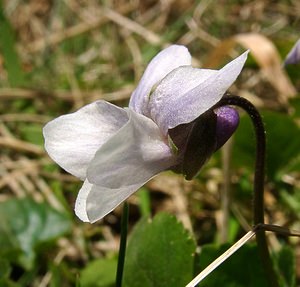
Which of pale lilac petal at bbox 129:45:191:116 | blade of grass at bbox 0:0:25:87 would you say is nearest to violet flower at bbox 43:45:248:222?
pale lilac petal at bbox 129:45:191:116

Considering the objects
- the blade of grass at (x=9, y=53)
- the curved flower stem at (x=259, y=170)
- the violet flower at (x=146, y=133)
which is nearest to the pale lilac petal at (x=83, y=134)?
the violet flower at (x=146, y=133)

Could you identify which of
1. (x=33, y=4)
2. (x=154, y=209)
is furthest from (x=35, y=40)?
(x=154, y=209)

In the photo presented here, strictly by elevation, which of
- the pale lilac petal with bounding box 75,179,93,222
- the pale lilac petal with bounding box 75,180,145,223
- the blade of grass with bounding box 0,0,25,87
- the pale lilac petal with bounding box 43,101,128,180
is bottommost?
the blade of grass with bounding box 0,0,25,87

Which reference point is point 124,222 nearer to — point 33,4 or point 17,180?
point 17,180

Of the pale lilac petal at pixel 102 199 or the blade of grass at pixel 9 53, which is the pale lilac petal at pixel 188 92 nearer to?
the pale lilac petal at pixel 102 199

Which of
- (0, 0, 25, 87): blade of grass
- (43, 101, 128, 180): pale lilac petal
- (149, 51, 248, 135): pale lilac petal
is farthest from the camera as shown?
(0, 0, 25, 87): blade of grass

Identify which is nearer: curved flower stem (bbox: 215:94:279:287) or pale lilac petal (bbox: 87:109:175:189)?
pale lilac petal (bbox: 87:109:175:189)

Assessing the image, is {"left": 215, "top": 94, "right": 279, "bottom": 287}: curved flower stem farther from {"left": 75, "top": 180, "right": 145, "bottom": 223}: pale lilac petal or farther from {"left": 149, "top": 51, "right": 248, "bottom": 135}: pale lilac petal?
{"left": 75, "top": 180, "right": 145, "bottom": 223}: pale lilac petal
